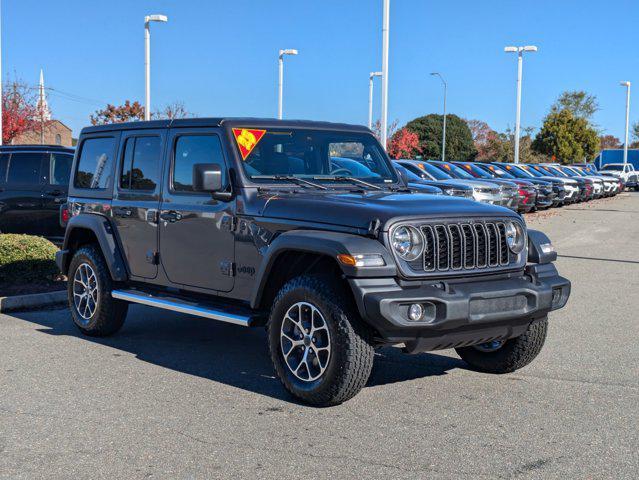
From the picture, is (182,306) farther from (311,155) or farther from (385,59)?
(385,59)

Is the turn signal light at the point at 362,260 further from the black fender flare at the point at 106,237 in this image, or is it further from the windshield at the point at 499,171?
the windshield at the point at 499,171

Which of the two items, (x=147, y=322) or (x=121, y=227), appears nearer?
(x=121, y=227)

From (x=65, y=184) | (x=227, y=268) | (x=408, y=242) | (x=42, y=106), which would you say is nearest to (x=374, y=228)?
(x=408, y=242)

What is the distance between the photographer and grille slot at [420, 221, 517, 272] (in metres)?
5.38

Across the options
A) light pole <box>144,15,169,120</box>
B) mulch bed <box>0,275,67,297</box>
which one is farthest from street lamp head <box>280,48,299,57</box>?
mulch bed <box>0,275,67,297</box>

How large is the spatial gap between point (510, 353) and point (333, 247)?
1910 millimetres

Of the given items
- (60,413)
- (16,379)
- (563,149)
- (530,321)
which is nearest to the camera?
(60,413)

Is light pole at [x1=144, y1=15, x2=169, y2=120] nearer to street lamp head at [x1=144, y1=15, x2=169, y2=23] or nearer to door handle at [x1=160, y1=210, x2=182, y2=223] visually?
street lamp head at [x1=144, y1=15, x2=169, y2=23]

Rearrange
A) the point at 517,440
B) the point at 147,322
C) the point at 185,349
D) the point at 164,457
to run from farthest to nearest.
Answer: the point at 147,322, the point at 185,349, the point at 517,440, the point at 164,457

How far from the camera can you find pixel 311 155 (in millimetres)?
6727

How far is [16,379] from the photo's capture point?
20.4ft

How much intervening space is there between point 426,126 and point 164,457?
7198 centimetres

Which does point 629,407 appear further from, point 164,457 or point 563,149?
point 563,149

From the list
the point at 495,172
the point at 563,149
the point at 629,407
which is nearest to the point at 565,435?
the point at 629,407
